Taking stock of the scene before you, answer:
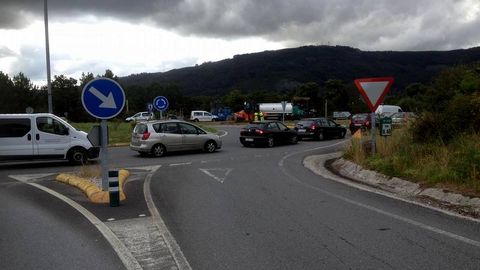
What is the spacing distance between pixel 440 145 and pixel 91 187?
28.0 feet

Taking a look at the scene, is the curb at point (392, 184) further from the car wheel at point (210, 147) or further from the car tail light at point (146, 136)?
the car tail light at point (146, 136)

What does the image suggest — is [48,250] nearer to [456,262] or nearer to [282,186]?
[456,262]

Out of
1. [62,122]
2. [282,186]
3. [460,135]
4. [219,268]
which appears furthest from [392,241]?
[62,122]

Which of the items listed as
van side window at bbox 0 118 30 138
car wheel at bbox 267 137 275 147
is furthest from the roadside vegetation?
van side window at bbox 0 118 30 138

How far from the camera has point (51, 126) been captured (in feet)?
56.4

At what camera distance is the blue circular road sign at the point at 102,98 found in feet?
31.0

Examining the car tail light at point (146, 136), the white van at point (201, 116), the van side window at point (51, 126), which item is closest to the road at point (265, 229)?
the van side window at point (51, 126)

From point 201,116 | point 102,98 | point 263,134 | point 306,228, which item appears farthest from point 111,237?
point 201,116

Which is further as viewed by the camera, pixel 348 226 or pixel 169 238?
pixel 348 226

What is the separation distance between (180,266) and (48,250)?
187 centimetres

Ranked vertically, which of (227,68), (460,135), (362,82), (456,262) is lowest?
(456,262)

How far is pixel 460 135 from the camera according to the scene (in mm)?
12508

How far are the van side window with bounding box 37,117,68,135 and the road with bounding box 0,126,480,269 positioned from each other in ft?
18.0

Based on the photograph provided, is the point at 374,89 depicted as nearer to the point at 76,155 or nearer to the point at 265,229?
the point at 265,229
